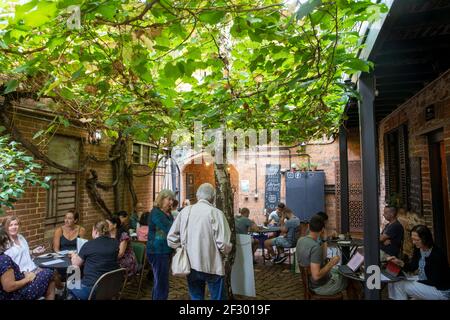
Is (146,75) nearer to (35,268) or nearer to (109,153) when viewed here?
(35,268)

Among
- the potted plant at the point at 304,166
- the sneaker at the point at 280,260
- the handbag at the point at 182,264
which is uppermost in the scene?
the potted plant at the point at 304,166

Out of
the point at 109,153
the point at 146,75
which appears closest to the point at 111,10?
the point at 146,75

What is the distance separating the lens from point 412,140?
5.69 metres

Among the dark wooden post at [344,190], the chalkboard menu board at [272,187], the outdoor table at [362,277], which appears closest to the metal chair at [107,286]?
the outdoor table at [362,277]

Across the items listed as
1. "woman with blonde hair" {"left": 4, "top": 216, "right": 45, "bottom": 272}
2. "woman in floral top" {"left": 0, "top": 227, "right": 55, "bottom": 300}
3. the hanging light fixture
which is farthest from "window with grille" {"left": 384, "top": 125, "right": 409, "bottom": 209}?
"woman with blonde hair" {"left": 4, "top": 216, "right": 45, "bottom": 272}

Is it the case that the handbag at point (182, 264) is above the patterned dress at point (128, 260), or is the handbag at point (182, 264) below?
above

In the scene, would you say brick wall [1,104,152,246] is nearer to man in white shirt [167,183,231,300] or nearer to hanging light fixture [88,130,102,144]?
hanging light fixture [88,130,102,144]

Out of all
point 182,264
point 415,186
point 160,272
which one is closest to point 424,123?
point 415,186

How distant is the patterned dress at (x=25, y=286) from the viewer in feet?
10.3

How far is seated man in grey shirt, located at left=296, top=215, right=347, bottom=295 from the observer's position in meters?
3.69

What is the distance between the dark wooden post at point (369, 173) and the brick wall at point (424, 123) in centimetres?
148

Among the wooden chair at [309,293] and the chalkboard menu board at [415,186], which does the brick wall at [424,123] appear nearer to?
the chalkboard menu board at [415,186]

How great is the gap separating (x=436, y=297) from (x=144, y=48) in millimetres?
3638

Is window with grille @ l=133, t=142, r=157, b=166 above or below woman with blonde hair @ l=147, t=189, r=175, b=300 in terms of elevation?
above
